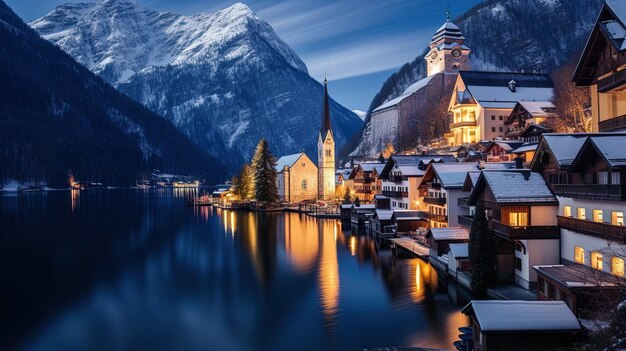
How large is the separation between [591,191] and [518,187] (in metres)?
5.41

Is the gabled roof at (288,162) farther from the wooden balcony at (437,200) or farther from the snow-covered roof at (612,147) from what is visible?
the snow-covered roof at (612,147)

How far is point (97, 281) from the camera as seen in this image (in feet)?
130

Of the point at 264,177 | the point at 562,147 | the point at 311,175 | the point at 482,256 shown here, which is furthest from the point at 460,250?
the point at 311,175

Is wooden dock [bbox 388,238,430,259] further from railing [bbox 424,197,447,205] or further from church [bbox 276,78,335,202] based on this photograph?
church [bbox 276,78,335,202]

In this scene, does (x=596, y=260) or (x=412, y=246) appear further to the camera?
(x=412, y=246)

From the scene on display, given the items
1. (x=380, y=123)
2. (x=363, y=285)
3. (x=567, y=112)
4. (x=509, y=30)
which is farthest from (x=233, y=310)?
(x=509, y=30)

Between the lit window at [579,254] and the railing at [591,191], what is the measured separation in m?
2.86

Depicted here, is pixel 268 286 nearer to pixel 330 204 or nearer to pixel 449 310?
pixel 449 310

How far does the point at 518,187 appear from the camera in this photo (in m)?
29.4

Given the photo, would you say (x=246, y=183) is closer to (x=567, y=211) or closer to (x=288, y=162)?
(x=288, y=162)

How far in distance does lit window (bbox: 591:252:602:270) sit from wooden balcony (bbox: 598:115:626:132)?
875 centimetres

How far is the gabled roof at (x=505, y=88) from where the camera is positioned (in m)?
92.7

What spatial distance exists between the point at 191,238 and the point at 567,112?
195 ft

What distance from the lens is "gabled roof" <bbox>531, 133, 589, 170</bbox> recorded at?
86.1 feet
